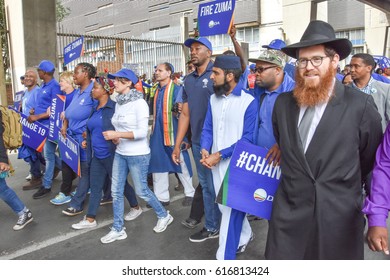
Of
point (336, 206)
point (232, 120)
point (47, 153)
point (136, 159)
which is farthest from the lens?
point (47, 153)

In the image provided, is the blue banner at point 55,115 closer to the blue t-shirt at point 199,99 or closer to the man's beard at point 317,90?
the blue t-shirt at point 199,99

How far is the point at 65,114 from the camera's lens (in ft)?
16.1

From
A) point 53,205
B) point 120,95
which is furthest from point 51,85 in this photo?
point 120,95

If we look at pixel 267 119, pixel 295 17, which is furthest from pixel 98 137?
pixel 295 17

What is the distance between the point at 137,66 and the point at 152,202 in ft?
31.2

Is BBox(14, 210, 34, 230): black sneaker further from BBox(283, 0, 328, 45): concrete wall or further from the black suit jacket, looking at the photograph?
BBox(283, 0, 328, 45): concrete wall

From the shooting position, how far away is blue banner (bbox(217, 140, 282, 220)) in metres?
2.72

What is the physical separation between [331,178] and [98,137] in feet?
9.00

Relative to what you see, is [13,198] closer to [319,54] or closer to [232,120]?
[232,120]

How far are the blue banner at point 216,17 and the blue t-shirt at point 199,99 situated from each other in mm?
1565

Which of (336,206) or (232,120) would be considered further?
(232,120)

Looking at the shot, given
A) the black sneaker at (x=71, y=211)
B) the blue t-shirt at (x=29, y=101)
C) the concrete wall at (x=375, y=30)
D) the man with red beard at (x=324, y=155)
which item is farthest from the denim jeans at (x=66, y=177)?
the concrete wall at (x=375, y=30)

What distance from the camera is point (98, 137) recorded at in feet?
13.5

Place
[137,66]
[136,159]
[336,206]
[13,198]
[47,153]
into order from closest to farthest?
[336,206], [136,159], [13,198], [47,153], [137,66]
